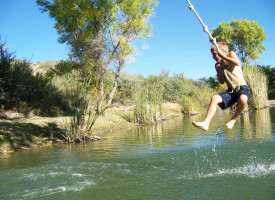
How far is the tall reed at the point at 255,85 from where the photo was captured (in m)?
21.8

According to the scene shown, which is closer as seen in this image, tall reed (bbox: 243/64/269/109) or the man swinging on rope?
the man swinging on rope

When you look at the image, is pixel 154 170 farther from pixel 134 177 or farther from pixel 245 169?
pixel 245 169

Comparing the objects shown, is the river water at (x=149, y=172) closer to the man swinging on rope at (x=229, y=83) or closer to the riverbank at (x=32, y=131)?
the man swinging on rope at (x=229, y=83)

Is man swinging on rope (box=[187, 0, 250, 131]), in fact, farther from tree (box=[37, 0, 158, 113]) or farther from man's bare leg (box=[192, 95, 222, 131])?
tree (box=[37, 0, 158, 113])

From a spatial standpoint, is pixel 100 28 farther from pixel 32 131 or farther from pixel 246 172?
pixel 246 172

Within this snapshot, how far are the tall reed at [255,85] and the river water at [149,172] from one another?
1396cm

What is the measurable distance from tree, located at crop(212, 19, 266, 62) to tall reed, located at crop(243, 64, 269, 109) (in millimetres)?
12549

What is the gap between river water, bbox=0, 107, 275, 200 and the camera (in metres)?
4.68

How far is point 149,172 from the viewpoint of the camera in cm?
587

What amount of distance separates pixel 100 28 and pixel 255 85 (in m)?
13.5

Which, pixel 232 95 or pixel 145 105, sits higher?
pixel 145 105

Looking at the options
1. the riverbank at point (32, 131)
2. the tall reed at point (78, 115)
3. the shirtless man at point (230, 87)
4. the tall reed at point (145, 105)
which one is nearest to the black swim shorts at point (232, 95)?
the shirtless man at point (230, 87)

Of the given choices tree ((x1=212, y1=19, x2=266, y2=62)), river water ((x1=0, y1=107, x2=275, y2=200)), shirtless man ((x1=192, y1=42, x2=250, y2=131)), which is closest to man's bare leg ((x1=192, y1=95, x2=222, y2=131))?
shirtless man ((x1=192, y1=42, x2=250, y2=131))

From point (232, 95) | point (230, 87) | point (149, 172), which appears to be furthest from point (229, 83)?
point (149, 172)
